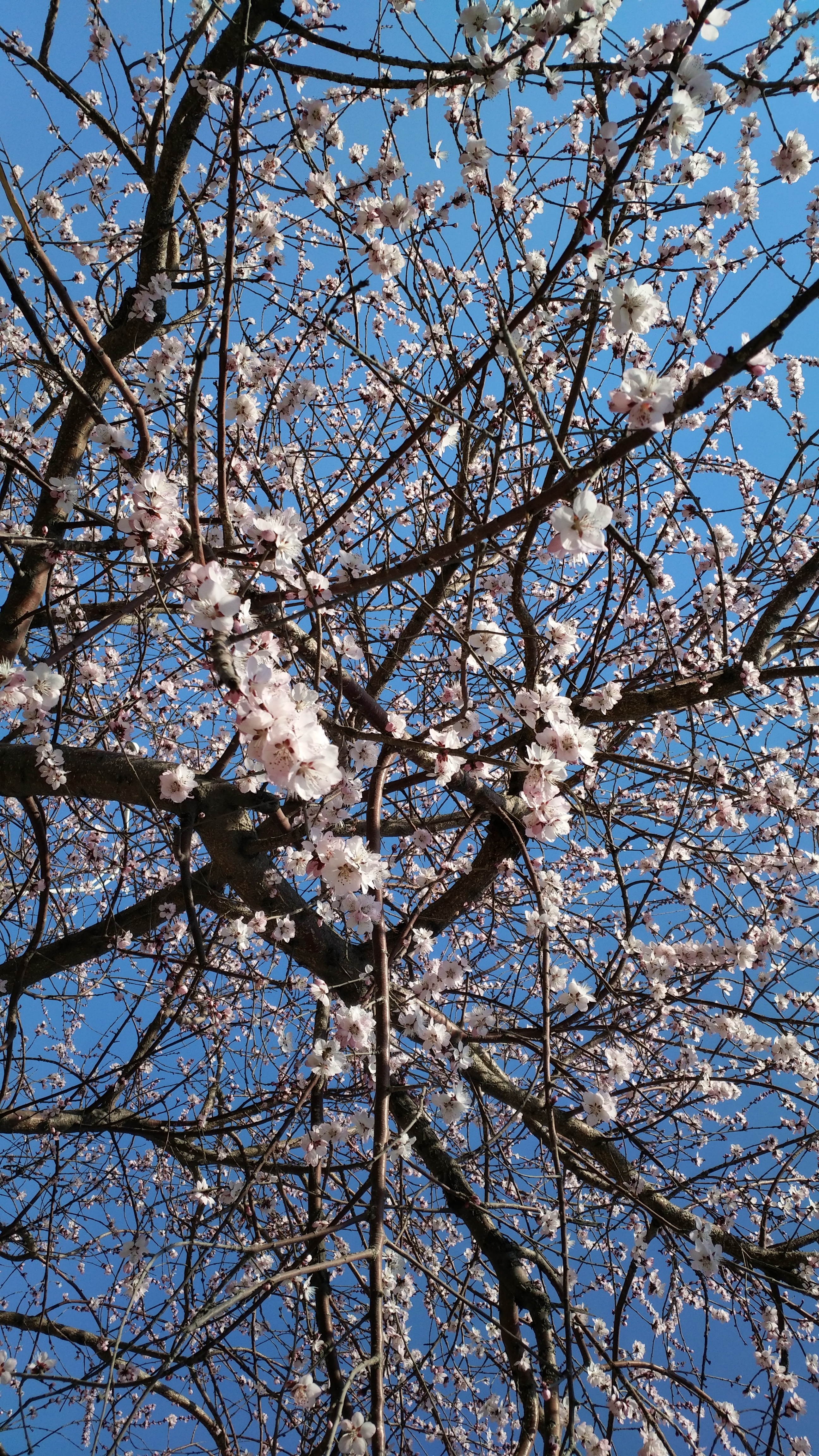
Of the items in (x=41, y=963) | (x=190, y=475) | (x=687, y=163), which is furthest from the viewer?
(x=41, y=963)

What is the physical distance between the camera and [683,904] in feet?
12.0

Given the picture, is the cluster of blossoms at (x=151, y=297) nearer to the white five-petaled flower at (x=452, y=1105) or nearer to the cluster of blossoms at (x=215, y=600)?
the cluster of blossoms at (x=215, y=600)

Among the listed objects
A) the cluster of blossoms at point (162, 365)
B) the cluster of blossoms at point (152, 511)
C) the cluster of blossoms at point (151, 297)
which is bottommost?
the cluster of blossoms at point (152, 511)

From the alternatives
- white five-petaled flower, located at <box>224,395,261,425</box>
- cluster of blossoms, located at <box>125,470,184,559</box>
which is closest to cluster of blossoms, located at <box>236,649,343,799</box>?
cluster of blossoms, located at <box>125,470,184,559</box>

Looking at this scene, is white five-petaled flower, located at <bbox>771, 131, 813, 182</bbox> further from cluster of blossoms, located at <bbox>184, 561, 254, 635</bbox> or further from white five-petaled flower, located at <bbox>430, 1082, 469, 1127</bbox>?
white five-petaled flower, located at <bbox>430, 1082, 469, 1127</bbox>

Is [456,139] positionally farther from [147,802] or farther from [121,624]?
[121,624]

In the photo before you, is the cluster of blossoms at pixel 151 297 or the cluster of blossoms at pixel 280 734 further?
the cluster of blossoms at pixel 151 297

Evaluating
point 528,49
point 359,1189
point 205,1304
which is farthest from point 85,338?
point 205,1304

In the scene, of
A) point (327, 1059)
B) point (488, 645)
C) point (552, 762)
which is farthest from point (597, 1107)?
point (488, 645)

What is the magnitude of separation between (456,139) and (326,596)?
1.52 meters

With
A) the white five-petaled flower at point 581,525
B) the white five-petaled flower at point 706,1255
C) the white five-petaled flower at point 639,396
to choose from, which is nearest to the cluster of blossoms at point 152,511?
the white five-petaled flower at point 581,525

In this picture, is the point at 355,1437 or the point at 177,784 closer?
the point at 355,1437

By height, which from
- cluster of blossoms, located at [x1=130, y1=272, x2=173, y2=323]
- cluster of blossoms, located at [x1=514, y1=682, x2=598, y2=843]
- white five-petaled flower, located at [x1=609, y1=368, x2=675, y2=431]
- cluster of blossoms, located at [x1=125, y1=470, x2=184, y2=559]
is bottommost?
cluster of blossoms, located at [x1=514, y1=682, x2=598, y2=843]

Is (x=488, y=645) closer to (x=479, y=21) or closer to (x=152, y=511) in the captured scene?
(x=152, y=511)
